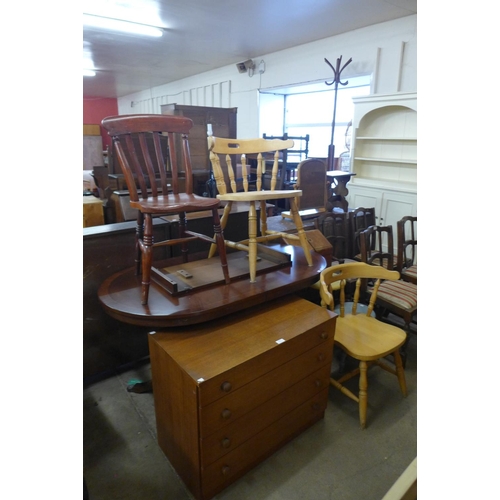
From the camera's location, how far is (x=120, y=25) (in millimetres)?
4520

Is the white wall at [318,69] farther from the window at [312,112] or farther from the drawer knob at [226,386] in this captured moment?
the drawer knob at [226,386]

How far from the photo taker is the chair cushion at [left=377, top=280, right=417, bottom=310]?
226cm

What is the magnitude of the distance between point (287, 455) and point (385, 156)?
3.83 metres

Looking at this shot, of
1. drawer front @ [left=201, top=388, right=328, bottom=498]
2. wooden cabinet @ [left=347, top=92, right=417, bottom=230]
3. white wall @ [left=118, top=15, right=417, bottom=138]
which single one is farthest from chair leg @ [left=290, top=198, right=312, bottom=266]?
white wall @ [left=118, top=15, right=417, bottom=138]

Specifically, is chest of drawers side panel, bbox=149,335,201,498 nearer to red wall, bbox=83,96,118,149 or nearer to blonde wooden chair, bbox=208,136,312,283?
blonde wooden chair, bbox=208,136,312,283

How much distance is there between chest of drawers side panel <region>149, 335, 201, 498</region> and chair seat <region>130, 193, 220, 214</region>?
549 millimetres

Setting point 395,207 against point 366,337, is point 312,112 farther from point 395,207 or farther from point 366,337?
point 366,337

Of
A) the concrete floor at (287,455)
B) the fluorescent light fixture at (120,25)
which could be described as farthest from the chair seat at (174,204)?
the fluorescent light fixture at (120,25)
